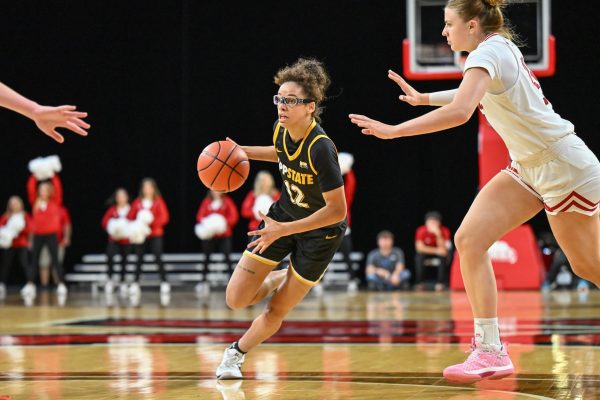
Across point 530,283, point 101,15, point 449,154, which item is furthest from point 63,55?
point 530,283

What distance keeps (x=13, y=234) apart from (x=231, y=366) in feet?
38.1

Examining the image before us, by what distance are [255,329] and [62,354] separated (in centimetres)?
169

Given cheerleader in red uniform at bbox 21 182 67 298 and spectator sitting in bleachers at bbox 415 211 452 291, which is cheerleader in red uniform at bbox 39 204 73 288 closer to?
cheerleader in red uniform at bbox 21 182 67 298

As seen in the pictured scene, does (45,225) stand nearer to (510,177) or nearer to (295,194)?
(295,194)

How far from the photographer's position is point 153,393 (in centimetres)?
440

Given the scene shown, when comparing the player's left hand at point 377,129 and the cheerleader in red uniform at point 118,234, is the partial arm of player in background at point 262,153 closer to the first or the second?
the player's left hand at point 377,129

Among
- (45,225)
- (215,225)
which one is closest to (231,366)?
(215,225)

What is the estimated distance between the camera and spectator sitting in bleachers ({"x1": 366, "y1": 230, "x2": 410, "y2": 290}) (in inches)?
572

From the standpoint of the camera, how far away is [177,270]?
17.1 metres

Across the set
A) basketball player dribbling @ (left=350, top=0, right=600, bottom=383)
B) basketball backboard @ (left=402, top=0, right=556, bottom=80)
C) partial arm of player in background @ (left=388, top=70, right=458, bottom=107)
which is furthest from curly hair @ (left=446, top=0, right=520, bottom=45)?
basketball backboard @ (left=402, top=0, right=556, bottom=80)

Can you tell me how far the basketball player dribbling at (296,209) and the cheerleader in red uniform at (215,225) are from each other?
9.23 metres

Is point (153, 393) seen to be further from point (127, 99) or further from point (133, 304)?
point (127, 99)

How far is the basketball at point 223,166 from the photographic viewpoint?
5141 mm

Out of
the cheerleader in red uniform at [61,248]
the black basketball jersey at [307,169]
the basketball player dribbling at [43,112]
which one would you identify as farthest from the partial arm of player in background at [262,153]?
the cheerleader in red uniform at [61,248]
